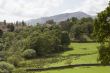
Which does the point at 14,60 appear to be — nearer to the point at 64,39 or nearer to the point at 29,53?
the point at 29,53

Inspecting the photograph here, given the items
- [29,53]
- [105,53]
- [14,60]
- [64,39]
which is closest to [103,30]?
[105,53]

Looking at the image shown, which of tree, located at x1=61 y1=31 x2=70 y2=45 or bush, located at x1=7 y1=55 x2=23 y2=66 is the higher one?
tree, located at x1=61 y1=31 x2=70 y2=45

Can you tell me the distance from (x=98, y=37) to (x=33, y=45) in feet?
186

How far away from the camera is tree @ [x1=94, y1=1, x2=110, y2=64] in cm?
3142

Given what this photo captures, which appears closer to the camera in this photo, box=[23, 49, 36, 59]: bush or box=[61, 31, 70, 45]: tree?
box=[23, 49, 36, 59]: bush

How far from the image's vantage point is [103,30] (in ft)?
103

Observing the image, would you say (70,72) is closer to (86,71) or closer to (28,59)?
(86,71)

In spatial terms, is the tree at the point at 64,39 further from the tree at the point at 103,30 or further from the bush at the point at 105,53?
the bush at the point at 105,53

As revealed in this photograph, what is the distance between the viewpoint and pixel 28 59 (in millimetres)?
82375

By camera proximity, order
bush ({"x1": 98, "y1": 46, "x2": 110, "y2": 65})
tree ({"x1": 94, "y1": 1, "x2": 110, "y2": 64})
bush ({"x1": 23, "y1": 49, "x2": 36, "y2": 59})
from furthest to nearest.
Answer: bush ({"x1": 23, "y1": 49, "x2": 36, "y2": 59}) < bush ({"x1": 98, "y1": 46, "x2": 110, "y2": 65}) < tree ({"x1": 94, "y1": 1, "x2": 110, "y2": 64})

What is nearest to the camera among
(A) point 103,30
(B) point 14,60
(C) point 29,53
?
(A) point 103,30

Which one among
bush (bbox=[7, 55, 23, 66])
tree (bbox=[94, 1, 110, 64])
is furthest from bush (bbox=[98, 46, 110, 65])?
bush (bbox=[7, 55, 23, 66])

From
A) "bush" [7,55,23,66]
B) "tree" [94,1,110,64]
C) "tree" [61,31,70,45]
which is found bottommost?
"bush" [7,55,23,66]

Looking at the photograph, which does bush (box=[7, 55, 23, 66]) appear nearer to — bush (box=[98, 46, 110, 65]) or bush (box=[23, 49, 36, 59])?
bush (box=[23, 49, 36, 59])
